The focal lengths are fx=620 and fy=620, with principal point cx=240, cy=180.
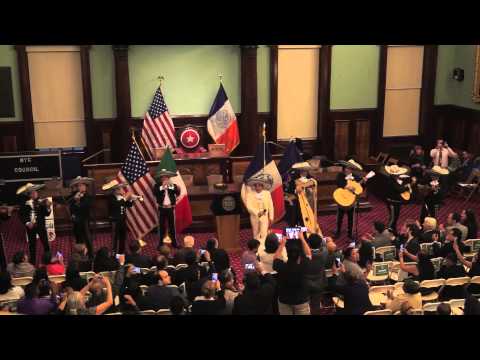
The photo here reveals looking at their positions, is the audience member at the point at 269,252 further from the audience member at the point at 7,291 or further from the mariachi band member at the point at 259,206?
the audience member at the point at 7,291

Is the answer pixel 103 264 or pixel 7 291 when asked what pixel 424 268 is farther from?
pixel 7 291

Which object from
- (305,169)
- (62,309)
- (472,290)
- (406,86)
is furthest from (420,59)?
(62,309)

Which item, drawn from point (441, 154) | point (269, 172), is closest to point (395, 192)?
point (269, 172)

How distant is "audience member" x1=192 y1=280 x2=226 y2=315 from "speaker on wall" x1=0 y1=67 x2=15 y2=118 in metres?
10.7

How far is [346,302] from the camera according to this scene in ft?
22.9

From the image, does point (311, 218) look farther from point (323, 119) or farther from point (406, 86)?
point (406, 86)

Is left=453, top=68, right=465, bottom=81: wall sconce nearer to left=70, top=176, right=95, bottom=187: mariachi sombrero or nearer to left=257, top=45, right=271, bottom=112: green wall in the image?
left=257, top=45, right=271, bottom=112: green wall

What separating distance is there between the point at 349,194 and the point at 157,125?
532 cm

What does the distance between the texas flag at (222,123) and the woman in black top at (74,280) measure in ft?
29.7

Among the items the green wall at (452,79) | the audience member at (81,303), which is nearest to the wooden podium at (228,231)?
the audience member at (81,303)

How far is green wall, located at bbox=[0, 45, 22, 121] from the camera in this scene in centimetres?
1542

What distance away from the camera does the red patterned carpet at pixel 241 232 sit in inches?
489

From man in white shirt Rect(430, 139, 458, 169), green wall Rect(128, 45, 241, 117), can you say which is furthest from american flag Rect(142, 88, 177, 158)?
man in white shirt Rect(430, 139, 458, 169)

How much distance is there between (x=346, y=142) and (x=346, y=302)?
11062 mm
